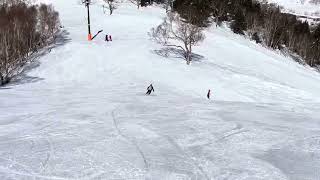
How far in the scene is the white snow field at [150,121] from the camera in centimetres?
1258

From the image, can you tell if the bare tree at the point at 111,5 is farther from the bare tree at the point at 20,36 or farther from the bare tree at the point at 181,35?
the bare tree at the point at 20,36

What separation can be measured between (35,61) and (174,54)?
15.4 m

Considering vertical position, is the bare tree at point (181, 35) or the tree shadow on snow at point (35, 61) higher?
the bare tree at point (181, 35)

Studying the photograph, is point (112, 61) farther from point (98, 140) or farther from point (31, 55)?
point (98, 140)

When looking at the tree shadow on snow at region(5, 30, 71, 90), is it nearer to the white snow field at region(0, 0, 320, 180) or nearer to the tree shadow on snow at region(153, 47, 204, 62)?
the white snow field at region(0, 0, 320, 180)

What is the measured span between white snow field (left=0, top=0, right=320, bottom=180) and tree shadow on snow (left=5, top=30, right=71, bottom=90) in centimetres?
46

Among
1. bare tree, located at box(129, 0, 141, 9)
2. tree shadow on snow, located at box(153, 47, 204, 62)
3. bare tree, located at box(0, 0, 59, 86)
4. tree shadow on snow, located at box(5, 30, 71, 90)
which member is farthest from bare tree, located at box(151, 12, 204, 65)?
bare tree, located at box(129, 0, 141, 9)

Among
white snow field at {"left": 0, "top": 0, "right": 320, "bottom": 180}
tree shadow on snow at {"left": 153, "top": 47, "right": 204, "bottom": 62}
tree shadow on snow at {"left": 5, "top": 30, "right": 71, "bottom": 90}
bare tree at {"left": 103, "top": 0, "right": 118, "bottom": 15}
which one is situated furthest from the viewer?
bare tree at {"left": 103, "top": 0, "right": 118, "bottom": 15}

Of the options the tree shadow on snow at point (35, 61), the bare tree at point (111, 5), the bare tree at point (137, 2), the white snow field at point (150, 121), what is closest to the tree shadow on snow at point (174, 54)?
the white snow field at point (150, 121)

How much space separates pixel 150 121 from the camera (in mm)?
19703

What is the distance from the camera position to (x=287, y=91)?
38.2 meters

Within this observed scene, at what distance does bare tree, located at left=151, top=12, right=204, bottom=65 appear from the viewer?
4516cm

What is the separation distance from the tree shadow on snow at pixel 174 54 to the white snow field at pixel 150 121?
2.69 feet

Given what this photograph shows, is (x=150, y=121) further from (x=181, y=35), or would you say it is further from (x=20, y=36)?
(x=20, y=36)
